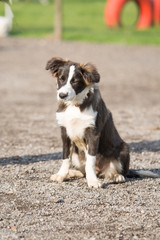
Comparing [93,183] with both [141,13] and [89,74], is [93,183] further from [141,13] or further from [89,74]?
[141,13]

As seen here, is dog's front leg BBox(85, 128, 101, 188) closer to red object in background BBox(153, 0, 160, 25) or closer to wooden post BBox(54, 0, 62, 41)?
wooden post BBox(54, 0, 62, 41)

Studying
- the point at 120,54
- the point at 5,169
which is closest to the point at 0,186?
the point at 5,169

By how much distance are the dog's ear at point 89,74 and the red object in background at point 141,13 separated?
2408cm

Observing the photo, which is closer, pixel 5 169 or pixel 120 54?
pixel 5 169

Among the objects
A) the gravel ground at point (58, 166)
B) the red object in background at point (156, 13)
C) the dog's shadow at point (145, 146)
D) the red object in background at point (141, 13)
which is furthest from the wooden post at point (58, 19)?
the dog's shadow at point (145, 146)

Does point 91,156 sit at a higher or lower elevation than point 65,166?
higher

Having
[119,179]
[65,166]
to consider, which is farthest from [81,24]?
[119,179]

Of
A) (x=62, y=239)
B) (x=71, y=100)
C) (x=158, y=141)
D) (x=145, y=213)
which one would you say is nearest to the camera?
(x=62, y=239)

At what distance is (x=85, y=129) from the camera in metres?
5.61

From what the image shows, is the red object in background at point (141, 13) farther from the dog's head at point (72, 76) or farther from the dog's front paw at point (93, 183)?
the dog's front paw at point (93, 183)

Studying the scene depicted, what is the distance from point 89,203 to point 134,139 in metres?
3.27

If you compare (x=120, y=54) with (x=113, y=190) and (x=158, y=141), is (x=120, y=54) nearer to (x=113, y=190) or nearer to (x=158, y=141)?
(x=158, y=141)

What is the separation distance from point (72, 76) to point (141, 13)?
25.5 m

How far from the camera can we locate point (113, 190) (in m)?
5.55
